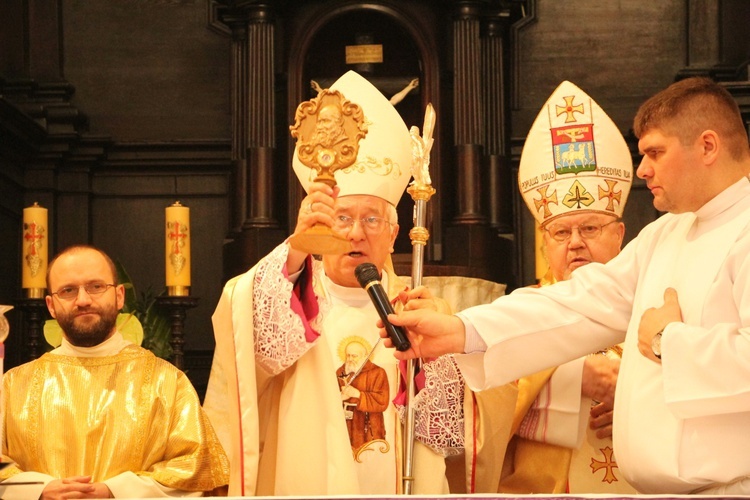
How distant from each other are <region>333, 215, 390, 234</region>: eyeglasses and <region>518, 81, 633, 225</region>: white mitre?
0.82 metres

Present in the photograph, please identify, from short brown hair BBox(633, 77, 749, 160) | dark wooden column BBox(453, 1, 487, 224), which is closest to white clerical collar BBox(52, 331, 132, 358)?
short brown hair BBox(633, 77, 749, 160)

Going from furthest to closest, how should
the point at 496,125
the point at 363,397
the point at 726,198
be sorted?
the point at 496,125 < the point at 363,397 < the point at 726,198

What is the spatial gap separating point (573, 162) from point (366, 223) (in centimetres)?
105

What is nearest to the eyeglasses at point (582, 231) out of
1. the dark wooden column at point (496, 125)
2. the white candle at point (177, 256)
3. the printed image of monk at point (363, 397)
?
the printed image of monk at point (363, 397)

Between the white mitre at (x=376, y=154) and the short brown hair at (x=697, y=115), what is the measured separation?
132 centimetres

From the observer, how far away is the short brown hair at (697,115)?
153 inches

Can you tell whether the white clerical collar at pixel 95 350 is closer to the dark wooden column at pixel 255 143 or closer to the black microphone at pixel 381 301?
the black microphone at pixel 381 301

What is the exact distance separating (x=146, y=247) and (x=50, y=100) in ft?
3.48

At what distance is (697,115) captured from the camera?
3.89 m

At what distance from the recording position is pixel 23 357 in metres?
7.45

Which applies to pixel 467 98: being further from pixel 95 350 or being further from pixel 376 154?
pixel 95 350

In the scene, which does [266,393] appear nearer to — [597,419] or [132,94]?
[597,419]

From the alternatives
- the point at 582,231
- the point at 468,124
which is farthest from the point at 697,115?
the point at 468,124

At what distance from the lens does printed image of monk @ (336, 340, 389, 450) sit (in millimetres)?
4777
